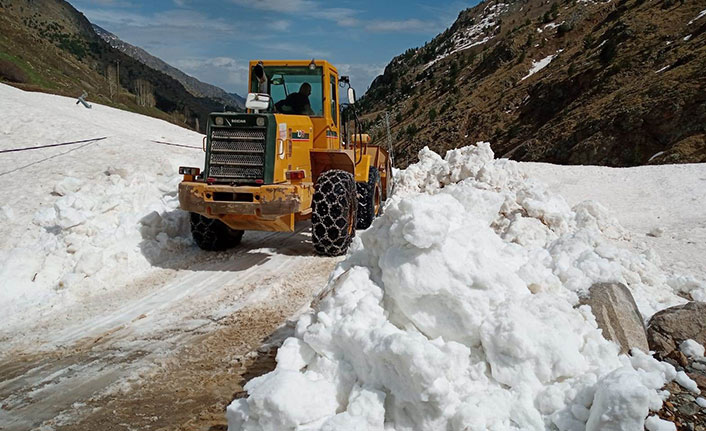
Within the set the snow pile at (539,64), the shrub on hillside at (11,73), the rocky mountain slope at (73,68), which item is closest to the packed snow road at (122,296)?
the rocky mountain slope at (73,68)

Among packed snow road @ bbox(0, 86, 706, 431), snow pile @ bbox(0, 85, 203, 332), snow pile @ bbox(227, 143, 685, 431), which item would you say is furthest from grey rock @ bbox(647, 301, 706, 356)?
snow pile @ bbox(0, 85, 203, 332)

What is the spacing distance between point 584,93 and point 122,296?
1152 inches

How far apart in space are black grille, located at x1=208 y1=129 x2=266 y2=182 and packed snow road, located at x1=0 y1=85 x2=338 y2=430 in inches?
51.2

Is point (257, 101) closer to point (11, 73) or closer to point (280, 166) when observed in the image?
point (280, 166)

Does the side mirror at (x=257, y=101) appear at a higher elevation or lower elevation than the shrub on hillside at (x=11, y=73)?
lower

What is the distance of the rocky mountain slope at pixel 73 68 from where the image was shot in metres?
44.1

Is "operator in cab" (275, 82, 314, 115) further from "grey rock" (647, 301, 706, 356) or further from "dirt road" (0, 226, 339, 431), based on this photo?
"grey rock" (647, 301, 706, 356)

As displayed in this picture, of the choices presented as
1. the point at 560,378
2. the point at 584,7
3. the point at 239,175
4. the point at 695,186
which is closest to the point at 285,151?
the point at 239,175

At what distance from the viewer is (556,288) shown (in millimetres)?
4242

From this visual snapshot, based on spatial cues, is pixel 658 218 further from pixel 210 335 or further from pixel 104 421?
pixel 104 421

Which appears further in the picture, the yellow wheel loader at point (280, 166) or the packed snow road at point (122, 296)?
the yellow wheel loader at point (280, 166)

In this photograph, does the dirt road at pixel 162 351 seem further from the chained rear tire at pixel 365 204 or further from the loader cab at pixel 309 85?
the loader cab at pixel 309 85

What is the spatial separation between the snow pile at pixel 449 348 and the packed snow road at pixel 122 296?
1014 mm

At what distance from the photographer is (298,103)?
336 inches
